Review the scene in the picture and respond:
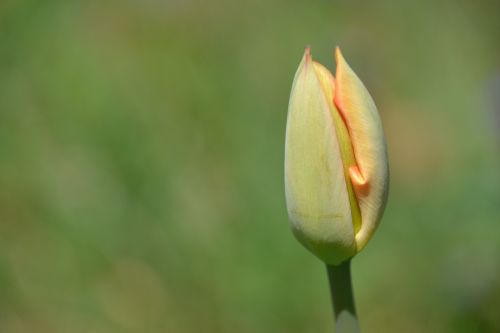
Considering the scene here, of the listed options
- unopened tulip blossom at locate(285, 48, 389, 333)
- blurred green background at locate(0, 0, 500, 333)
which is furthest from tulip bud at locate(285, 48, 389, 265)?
blurred green background at locate(0, 0, 500, 333)

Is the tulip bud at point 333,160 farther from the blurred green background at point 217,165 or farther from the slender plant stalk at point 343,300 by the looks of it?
the blurred green background at point 217,165

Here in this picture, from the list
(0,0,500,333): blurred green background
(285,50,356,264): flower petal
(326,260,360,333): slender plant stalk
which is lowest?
(326,260,360,333): slender plant stalk

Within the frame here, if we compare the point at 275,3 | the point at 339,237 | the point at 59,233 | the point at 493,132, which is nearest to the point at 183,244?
the point at 59,233

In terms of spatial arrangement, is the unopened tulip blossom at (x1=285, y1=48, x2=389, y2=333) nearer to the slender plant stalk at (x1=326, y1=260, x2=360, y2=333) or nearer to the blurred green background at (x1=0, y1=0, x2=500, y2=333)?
the slender plant stalk at (x1=326, y1=260, x2=360, y2=333)

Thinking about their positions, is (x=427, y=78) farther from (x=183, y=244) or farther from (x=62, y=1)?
(x=62, y=1)

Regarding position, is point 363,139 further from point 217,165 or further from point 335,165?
point 217,165

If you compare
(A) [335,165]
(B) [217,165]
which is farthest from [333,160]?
(B) [217,165]

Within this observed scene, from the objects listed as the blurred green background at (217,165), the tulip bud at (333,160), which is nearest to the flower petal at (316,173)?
the tulip bud at (333,160)
